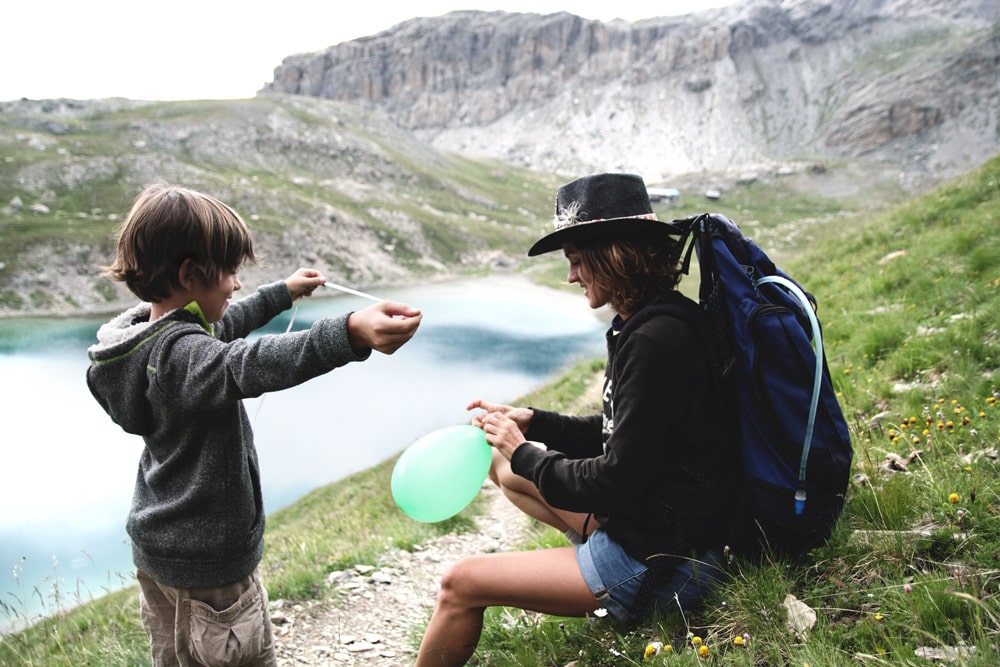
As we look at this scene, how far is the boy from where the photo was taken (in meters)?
2.44

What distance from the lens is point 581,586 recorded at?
115 inches

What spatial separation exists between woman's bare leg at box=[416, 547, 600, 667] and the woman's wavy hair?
141 centimetres

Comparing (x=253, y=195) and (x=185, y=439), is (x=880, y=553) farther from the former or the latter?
(x=253, y=195)

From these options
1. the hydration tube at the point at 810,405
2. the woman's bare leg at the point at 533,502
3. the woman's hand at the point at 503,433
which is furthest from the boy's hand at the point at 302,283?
the hydration tube at the point at 810,405

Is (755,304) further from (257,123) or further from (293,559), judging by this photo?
(257,123)

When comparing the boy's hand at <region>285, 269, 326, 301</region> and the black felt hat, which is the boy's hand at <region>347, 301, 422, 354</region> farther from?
the boy's hand at <region>285, 269, 326, 301</region>

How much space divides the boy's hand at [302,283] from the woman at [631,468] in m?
1.68

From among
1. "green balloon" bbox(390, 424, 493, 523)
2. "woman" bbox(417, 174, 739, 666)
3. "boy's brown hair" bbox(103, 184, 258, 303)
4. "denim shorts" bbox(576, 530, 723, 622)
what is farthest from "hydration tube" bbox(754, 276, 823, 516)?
"boy's brown hair" bbox(103, 184, 258, 303)

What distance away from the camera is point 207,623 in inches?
113

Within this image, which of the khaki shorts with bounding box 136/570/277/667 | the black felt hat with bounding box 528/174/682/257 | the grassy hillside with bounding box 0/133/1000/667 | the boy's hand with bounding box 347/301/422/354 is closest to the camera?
the boy's hand with bounding box 347/301/422/354

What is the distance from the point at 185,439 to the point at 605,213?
2387 mm

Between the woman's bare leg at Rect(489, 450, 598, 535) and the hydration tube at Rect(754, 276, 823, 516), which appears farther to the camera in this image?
the woman's bare leg at Rect(489, 450, 598, 535)

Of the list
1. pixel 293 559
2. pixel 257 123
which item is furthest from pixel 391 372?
pixel 257 123

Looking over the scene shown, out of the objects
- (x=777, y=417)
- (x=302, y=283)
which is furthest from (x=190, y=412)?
(x=777, y=417)
